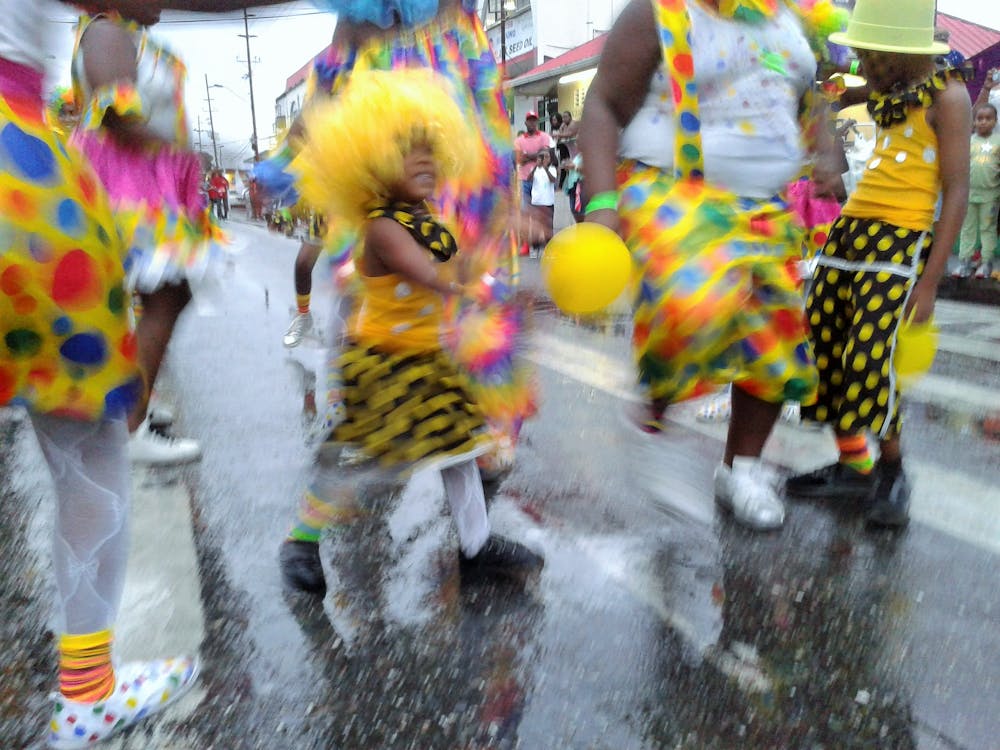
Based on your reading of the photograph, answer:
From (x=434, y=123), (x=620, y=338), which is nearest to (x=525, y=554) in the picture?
(x=434, y=123)

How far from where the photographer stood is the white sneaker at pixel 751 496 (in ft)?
9.12

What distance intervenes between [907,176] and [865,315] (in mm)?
434

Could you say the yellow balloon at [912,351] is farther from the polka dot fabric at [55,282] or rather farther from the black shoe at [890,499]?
the polka dot fabric at [55,282]

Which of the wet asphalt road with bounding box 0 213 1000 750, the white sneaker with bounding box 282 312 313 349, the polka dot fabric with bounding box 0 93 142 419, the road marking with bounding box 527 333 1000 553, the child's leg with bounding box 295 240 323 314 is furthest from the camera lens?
the white sneaker with bounding box 282 312 313 349

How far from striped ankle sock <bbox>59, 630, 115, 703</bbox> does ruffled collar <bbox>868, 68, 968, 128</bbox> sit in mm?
2545

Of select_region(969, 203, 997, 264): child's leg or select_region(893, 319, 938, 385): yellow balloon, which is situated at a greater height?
select_region(893, 319, 938, 385): yellow balloon

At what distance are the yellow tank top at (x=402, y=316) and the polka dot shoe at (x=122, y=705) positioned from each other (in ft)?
2.89

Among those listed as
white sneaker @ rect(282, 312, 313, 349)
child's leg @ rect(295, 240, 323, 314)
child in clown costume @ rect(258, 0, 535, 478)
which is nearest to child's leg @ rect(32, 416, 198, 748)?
child in clown costume @ rect(258, 0, 535, 478)

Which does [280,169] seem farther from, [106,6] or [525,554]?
[525,554]

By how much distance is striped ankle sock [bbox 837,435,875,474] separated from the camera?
115 inches

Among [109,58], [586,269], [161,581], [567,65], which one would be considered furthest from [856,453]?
[567,65]

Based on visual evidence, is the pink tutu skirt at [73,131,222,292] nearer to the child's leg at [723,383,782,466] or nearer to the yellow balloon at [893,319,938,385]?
the child's leg at [723,383,782,466]

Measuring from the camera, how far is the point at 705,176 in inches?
92.5

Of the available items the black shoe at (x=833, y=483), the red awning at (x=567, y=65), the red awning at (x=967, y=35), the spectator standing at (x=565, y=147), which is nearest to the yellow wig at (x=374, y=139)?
the black shoe at (x=833, y=483)
